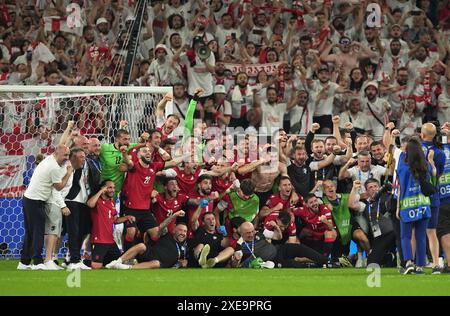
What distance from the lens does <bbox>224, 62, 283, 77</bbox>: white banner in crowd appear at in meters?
21.7

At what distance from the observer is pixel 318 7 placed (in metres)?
23.6

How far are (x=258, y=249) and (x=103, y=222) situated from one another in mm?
2511

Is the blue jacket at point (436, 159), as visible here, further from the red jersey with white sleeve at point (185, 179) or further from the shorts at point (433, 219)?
the red jersey with white sleeve at point (185, 179)

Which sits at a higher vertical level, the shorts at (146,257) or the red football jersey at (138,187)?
the red football jersey at (138,187)

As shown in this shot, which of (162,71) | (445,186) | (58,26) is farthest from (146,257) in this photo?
(58,26)

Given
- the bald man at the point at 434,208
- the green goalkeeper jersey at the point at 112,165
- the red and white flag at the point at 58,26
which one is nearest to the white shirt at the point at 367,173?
the bald man at the point at 434,208

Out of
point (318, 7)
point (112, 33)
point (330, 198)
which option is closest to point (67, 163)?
point (330, 198)

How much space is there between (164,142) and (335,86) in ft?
19.1

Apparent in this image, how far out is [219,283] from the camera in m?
13.2

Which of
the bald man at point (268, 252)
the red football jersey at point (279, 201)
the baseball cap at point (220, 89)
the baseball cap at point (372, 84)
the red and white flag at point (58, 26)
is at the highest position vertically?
the red and white flag at point (58, 26)

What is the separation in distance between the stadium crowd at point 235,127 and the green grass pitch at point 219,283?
0.88 metres

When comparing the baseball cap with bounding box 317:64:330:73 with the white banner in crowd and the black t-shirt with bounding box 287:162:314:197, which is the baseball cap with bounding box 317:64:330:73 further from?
the black t-shirt with bounding box 287:162:314:197

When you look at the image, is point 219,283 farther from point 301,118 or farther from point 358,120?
point 358,120

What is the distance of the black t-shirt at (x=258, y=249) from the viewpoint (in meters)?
16.7
